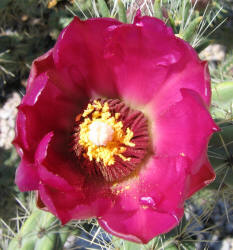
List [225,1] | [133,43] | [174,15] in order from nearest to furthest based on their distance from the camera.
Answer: [133,43], [174,15], [225,1]

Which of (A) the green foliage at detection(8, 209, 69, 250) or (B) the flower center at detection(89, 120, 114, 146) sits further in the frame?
(A) the green foliage at detection(8, 209, 69, 250)

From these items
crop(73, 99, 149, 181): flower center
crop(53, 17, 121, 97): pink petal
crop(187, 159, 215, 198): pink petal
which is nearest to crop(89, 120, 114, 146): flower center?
crop(73, 99, 149, 181): flower center

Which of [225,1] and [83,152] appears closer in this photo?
[83,152]

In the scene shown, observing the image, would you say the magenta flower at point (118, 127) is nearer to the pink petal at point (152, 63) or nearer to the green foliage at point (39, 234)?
the pink petal at point (152, 63)

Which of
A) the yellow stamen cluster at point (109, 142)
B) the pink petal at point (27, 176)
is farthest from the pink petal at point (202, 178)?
the pink petal at point (27, 176)

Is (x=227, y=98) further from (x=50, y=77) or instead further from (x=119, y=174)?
(x=50, y=77)

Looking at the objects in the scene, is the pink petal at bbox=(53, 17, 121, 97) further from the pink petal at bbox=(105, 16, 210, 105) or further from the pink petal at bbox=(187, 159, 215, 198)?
the pink petal at bbox=(187, 159, 215, 198)

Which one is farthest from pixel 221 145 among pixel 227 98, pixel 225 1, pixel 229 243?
pixel 229 243
